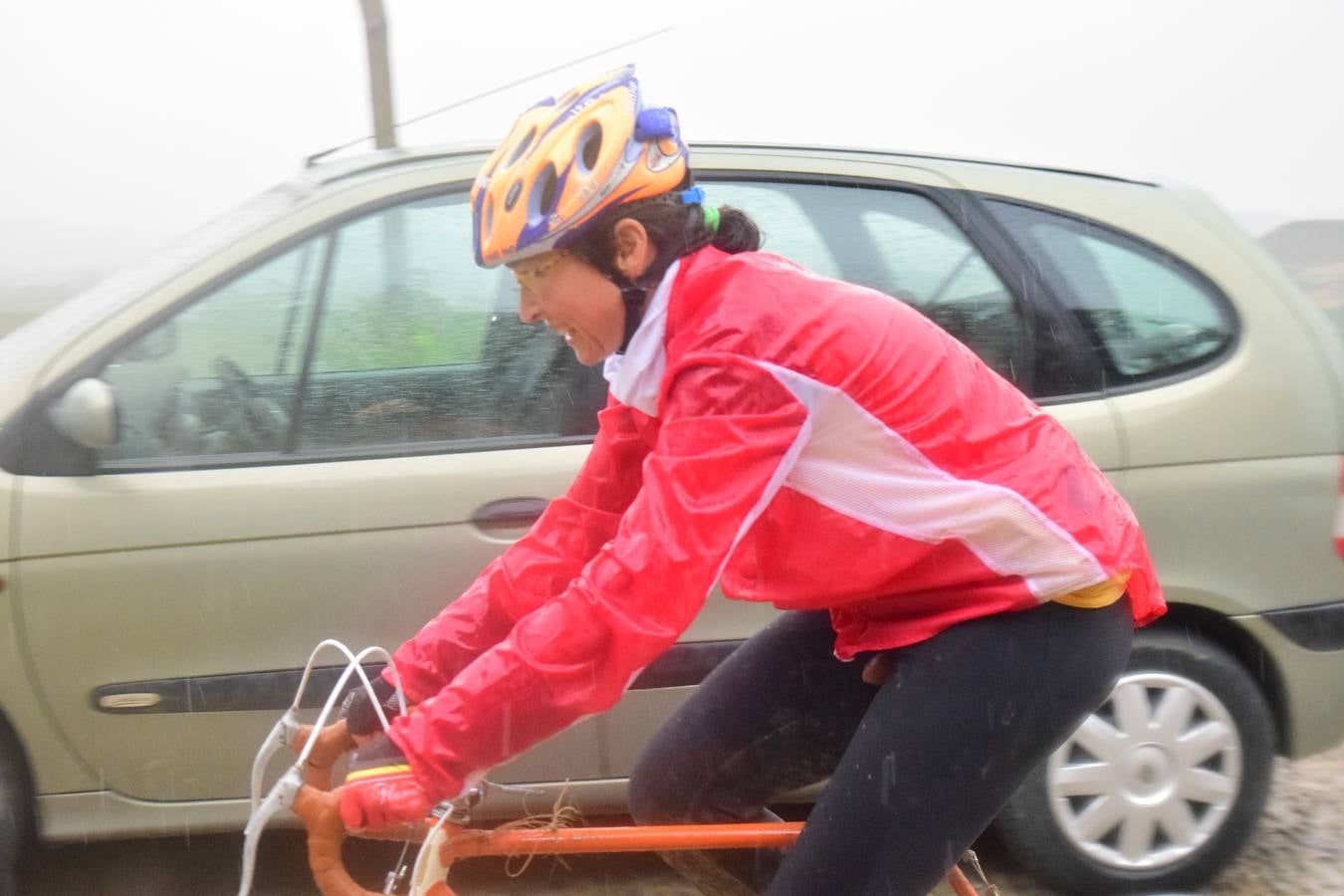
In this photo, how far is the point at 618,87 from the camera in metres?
1.64

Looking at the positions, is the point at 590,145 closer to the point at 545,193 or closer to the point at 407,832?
the point at 545,193

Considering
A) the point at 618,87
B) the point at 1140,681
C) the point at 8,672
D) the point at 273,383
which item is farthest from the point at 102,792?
the point at 1140,681

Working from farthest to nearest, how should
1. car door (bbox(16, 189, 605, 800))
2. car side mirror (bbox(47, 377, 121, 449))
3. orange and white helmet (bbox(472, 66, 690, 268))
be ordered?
car door (bbox(16, 189, 605, 800)) < car side mirror (bbox(47, 377, 121, 449)) < orange and white helmet (bbox(472, 66, 690, 268))

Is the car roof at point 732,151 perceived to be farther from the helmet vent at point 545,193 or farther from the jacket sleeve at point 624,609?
the jacket sleeve at point 624,609

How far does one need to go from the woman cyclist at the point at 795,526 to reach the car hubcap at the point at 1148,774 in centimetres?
121

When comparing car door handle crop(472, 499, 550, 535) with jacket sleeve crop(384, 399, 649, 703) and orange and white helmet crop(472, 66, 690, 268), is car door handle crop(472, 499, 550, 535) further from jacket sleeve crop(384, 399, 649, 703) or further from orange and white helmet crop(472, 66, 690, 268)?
orange and white helmet crop(472, 66, 690, 268)

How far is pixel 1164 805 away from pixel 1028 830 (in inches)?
12.4

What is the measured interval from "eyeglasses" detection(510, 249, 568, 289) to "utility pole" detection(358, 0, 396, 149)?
317cm

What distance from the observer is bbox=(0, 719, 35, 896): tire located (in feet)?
9.01

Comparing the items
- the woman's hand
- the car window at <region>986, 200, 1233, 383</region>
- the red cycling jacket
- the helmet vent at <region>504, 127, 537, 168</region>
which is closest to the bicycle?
the woman's hand

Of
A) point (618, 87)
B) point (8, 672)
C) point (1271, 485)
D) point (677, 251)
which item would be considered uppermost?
point (618, 87)

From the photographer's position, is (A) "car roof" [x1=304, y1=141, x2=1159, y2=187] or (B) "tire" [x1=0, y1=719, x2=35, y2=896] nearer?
(B) "tire" [x1=0, y1=719, x2=35, y2=896]

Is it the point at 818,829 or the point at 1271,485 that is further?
the point at 1271,485

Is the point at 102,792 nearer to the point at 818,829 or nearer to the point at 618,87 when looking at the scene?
the point at 818,829
